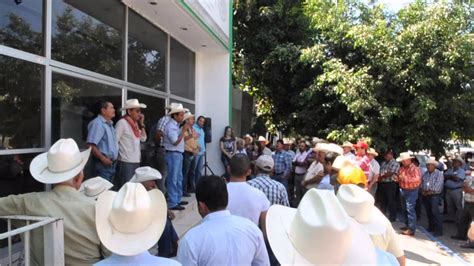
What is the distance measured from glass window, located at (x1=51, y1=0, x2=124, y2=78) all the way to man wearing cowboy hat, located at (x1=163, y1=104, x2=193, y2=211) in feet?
4.11

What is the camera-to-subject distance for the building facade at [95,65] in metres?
4.72

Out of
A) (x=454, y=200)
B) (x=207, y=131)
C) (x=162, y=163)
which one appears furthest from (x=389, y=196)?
(x=162, y=163)

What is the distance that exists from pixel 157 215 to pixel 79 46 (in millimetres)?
4438

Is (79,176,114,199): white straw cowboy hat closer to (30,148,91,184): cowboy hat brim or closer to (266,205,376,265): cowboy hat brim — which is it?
(30,148,91,184): cowboy hat brim

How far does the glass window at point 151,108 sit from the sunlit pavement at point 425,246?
1.79 m

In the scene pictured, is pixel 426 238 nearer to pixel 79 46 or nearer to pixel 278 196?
pixel 278 196

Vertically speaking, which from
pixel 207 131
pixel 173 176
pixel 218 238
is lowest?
pixel 173 176

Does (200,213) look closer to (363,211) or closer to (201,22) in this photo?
(363,211)

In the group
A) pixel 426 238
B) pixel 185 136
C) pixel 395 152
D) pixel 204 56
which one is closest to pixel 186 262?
pixel 185 136

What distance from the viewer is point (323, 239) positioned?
170 cm

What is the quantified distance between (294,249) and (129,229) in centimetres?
84

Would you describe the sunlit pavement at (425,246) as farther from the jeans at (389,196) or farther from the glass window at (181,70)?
the glass window at (181,70)

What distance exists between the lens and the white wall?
1138 centimetres

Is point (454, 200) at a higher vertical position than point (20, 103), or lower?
lower
